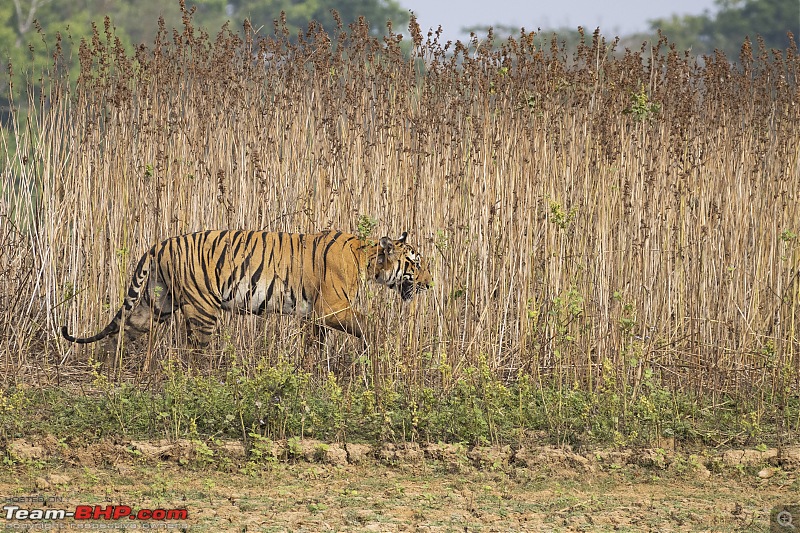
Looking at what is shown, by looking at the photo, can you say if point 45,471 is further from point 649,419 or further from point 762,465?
point 762,465

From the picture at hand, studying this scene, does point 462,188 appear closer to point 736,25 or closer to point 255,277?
point 255,277

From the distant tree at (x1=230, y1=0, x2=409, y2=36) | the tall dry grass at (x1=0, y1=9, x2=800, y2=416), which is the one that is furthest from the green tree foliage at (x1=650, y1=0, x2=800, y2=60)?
the tall dry grass at (x1=0, y1=9, x2=800, y2=416)

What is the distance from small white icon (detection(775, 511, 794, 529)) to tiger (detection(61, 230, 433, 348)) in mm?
2375

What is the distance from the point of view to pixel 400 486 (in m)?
4.19

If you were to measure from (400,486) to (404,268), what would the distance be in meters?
1.96

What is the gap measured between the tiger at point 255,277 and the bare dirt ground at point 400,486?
142 cm

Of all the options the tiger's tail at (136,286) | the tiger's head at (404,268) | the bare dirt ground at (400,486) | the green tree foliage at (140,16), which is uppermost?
the green tree foliage at (140,16)

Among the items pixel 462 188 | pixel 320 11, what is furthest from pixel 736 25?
pixel 462 188

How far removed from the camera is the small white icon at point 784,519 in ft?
12.6

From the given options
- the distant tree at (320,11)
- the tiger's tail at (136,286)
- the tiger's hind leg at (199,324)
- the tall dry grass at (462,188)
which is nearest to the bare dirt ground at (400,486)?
the tall dry grass at (462,188)

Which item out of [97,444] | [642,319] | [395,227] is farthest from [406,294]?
[97,444]

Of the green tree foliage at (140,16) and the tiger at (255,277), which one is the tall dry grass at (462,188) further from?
the green tree foliage at (140,16)

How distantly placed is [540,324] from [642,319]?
55 cm

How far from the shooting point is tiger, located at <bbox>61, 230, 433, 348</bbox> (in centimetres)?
588
